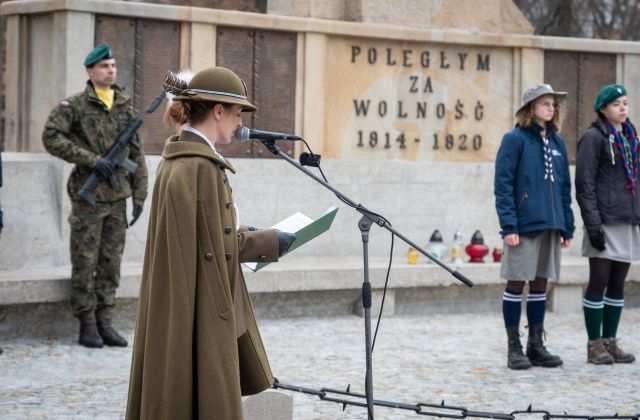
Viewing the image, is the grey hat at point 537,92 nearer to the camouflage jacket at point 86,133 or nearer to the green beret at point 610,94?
the green beret at point 610,94

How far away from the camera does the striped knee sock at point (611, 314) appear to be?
820cm

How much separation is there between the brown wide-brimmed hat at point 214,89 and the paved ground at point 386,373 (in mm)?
2447

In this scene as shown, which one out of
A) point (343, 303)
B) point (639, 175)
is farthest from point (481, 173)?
point (639, 175)

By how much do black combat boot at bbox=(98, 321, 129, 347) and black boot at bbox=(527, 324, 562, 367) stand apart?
9.57ft

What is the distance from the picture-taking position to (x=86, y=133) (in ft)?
27.5

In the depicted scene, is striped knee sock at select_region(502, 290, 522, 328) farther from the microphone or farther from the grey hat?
the microphone

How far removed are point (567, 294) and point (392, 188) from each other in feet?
6.30

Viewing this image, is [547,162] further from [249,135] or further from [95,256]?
[249,135]

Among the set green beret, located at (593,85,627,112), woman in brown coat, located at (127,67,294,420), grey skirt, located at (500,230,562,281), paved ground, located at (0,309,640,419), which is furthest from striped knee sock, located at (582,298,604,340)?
woman in brown coat, located at (127,67,294,420)

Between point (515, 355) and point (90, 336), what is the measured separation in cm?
304

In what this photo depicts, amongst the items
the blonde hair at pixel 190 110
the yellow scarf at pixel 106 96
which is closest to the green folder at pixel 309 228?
the blonde hair at pixel 190 110

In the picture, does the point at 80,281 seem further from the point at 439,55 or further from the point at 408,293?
the point at 439,55

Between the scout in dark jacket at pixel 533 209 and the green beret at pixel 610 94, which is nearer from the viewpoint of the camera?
the scout in dark jacket at pixel 533 209

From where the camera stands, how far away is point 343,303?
10156 millimetres
